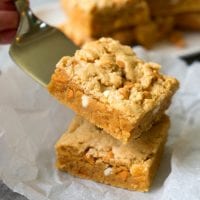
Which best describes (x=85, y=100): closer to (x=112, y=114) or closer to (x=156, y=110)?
(x=112, y=114)

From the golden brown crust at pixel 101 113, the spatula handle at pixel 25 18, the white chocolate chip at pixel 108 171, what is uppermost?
the spatula handle at pixel 25 18

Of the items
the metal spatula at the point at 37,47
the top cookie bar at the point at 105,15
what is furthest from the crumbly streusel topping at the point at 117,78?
the top cookie bar at the point at 105,15

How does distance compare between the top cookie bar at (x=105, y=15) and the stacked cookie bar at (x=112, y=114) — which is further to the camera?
the top cookie bar at (x=105, y=15)

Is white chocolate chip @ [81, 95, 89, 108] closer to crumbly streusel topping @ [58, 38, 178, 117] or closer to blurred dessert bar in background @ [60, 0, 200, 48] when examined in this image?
crumbly streusel topping @ [58, 38, 178, 117]

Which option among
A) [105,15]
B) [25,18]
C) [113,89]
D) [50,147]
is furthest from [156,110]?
[105,15]

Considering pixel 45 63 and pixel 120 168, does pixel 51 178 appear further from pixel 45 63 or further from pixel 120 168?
pixel 45 63

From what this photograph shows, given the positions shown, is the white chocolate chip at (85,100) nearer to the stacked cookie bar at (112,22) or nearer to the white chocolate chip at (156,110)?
the white chocolate chip at (156,110)

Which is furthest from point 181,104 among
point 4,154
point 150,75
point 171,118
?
point 4,154
